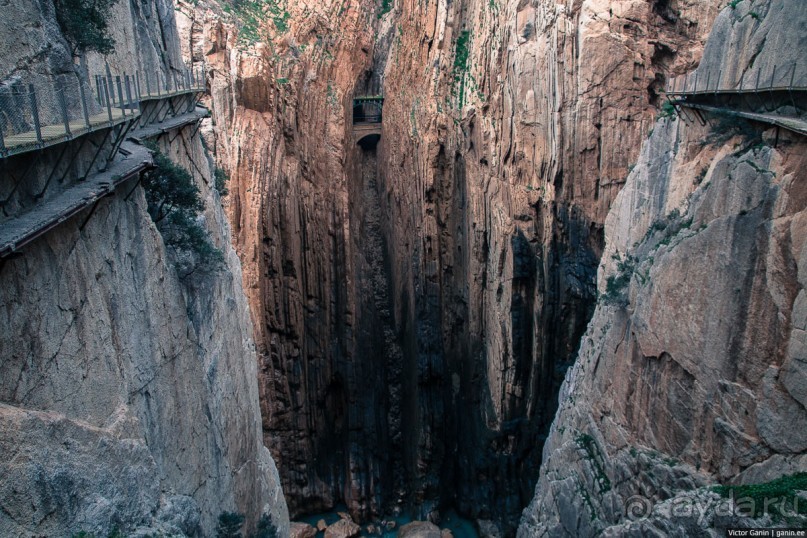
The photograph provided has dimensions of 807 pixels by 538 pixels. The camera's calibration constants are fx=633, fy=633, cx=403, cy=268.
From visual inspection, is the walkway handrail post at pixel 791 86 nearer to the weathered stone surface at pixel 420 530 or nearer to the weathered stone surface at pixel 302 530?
the weathered stone surface at pixel 420 530

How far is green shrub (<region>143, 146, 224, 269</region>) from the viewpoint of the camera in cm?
1236

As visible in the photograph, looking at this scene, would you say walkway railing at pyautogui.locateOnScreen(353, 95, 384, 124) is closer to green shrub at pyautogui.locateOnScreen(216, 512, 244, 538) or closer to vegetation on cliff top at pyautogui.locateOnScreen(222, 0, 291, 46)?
vegetation on cliff top at pyautogui.locateOnScreen(222, 0, 291, 46)

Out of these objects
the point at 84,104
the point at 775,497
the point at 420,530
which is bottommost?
the point at 420,530

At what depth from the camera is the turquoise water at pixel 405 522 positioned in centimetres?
2839

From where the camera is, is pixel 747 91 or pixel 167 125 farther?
pixel 167 125

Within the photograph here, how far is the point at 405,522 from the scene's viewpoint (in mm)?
29578

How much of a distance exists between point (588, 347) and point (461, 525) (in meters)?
14.3

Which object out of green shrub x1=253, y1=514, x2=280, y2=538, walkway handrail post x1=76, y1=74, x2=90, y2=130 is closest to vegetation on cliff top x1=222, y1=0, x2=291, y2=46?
walkway handrail post x1=76, y1=74, x2=90, y2=130

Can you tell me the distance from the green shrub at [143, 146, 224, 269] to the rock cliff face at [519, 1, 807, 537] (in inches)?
392

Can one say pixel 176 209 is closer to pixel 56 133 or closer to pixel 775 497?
pixel 56 133

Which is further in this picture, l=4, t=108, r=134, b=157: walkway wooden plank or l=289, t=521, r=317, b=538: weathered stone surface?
l=289, t=521, r=317, b=538: weathered stone surface

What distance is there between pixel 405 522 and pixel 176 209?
21618 mm

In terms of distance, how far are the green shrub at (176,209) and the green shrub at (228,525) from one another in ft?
16.5

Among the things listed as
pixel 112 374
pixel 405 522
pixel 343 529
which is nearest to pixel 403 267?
pixel 405 522
